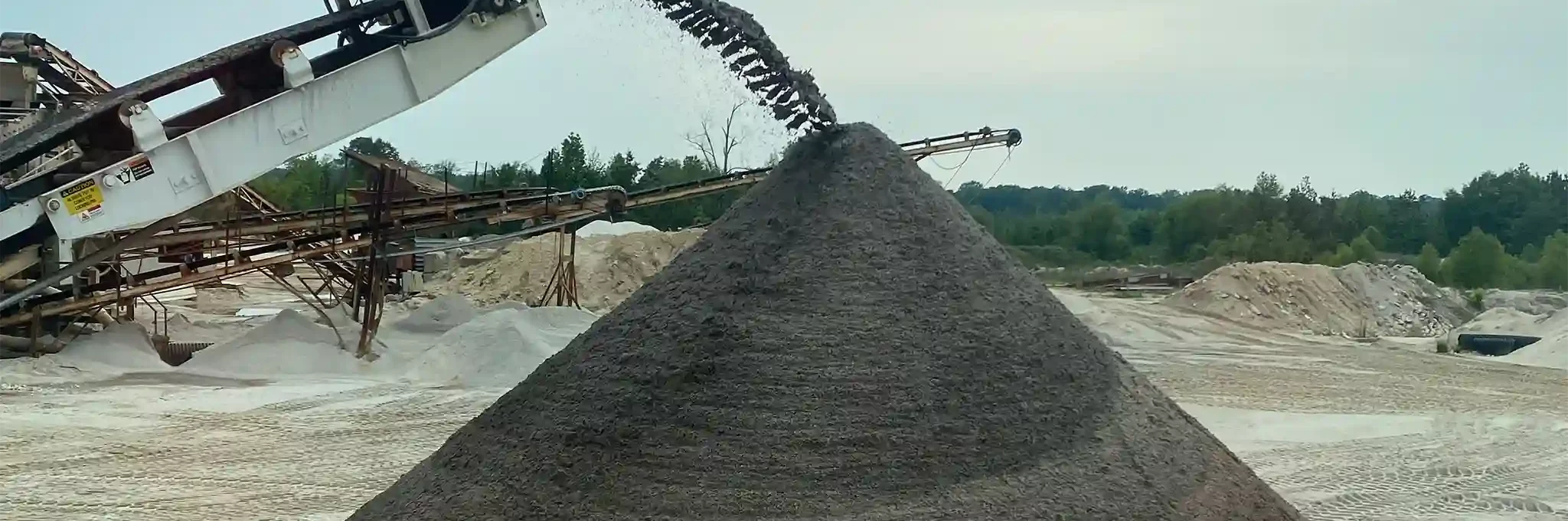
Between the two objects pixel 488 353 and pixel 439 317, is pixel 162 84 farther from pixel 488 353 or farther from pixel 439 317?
pixel 439 317

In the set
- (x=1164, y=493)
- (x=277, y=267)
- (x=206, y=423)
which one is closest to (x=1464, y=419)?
(x=1164, y=493)

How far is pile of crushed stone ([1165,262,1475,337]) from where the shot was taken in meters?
33.3

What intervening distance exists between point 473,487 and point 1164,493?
205 centimetres

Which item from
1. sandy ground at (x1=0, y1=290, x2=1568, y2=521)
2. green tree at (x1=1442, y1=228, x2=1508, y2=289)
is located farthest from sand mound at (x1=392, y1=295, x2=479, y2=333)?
green tree at (x1=1442, y1=228, x2=1508, y2=289)

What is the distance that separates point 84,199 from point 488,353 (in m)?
5.94

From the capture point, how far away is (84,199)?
13.0 metres

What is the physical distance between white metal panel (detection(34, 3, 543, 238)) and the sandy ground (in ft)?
7.60

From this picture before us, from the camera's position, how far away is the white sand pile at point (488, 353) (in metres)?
17.2

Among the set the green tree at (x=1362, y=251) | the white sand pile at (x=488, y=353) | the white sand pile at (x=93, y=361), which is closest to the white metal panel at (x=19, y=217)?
the white sand pile at (x=93, y=361)

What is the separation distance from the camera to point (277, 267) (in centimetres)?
1944

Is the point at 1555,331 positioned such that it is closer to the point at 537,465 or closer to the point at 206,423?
the point at 206,423

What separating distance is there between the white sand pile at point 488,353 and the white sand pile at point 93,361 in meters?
3.58

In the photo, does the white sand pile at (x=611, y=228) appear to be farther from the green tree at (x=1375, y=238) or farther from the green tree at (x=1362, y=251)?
the green tree at (x=1375, y=238)

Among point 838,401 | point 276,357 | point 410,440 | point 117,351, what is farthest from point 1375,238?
point 838,401
